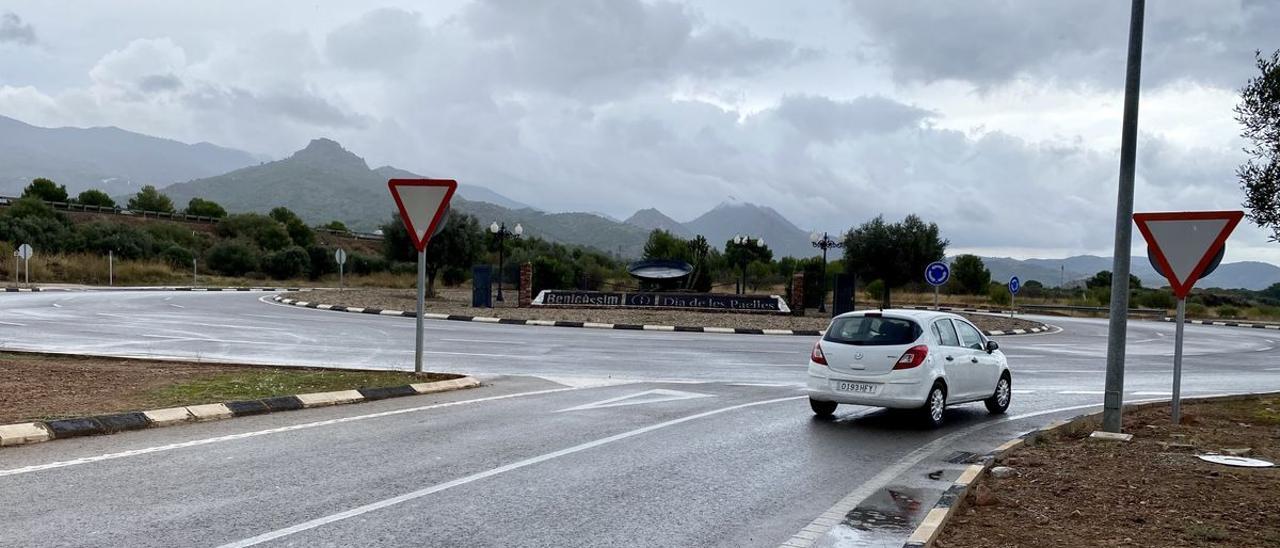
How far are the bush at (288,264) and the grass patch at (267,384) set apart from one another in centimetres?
6963

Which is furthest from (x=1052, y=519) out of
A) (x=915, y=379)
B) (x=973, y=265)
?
(x=973, y=265)

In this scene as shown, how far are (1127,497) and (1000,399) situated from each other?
6.05m

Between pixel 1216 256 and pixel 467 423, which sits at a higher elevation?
pixel 1216 256

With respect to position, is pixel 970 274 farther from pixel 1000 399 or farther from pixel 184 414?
pixel 184 414

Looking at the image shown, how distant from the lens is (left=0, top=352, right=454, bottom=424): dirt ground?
9.84m

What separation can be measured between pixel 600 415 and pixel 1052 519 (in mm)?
5776

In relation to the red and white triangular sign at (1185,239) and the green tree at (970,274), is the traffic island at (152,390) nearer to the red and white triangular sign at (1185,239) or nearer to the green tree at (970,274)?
the red and white triangular sign at (1185,239)

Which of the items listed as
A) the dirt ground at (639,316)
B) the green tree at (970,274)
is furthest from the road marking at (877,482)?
the green tree at (970,274)

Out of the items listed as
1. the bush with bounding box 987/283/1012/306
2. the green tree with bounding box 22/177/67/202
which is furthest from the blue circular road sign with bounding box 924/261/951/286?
the green tree with bounding box 22/177/67/202

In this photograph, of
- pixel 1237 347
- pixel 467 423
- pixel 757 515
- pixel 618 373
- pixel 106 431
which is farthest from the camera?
pixel 1237 347

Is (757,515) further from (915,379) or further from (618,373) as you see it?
(618,373)

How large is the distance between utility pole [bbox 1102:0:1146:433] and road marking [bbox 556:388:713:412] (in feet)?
17.2

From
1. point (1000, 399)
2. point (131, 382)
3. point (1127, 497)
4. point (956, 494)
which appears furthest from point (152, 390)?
point (1000, 399)

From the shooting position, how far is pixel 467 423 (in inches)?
401
